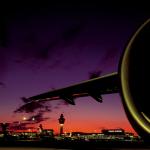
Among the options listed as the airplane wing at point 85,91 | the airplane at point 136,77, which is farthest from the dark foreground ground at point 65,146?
the airplane at point 136,77

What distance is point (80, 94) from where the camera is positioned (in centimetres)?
714

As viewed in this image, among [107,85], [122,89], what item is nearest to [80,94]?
[107,85]

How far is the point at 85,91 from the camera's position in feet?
22.5

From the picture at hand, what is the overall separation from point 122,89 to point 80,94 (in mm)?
3177

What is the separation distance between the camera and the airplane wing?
5.87 meters

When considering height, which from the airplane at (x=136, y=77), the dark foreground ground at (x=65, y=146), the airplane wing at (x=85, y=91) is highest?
the airplane wing at (x=85, y=91)

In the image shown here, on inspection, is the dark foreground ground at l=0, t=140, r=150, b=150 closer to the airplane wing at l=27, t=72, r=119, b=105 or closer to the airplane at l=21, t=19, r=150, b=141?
the airplane wing at l=27, t=72, r=119, b=105

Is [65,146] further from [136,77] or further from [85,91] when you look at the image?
[136,77]

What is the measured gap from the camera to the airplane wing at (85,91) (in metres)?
5.87

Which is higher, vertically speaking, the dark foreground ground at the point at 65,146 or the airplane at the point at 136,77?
the airplane at the point at 136,77

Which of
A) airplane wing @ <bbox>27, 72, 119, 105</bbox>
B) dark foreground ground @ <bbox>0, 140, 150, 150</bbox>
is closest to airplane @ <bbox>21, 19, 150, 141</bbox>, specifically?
airplane wing @ <bbox>27, 72, 119, 105</bbox>

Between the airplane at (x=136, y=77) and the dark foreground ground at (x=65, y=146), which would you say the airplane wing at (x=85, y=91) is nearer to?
the airplane at (x=136, y=77)

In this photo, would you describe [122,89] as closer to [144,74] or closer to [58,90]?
[144,74]

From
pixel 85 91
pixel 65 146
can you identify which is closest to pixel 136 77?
pixel 85 91
